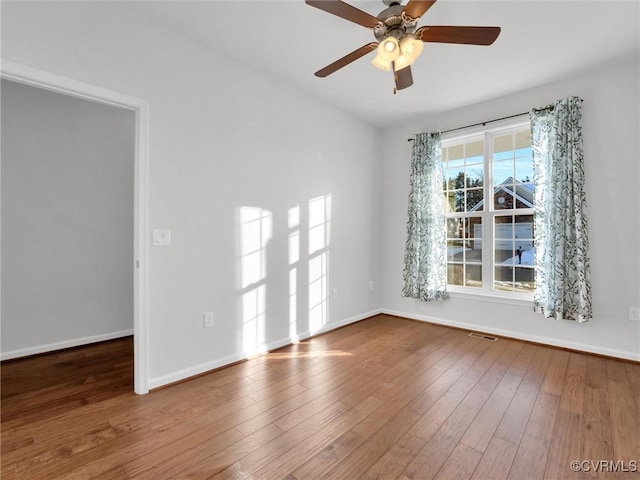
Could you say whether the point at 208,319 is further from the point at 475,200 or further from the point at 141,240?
the point at 475,200

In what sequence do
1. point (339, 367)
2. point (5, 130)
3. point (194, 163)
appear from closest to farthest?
point (194, 163)
point (339, 367)
point (5, 130)

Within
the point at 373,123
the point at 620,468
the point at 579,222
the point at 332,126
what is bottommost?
the point at 620,468

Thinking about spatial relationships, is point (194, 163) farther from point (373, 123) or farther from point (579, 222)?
point (579, 222)

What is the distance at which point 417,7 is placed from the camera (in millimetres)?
1720

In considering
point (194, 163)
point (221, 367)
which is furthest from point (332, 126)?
point (221, 367)

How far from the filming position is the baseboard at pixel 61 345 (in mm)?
2957

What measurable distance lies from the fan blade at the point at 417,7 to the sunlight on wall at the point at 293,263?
2.04 metres

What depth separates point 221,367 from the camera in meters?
2.70

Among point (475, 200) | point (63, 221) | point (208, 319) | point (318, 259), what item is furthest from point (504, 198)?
point (63, 221)

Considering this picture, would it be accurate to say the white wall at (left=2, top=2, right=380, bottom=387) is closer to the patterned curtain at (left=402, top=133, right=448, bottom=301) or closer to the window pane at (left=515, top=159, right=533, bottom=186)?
the patterned curtain at (left=402, top=133, right=448, bottom=301)

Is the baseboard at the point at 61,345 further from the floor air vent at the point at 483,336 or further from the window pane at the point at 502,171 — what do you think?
the window pane at the point at 502,171

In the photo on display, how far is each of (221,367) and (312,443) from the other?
1294mm

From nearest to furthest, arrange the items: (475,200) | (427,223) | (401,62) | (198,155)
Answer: (401,62)
(198,155)
(475,200)
(427,223)

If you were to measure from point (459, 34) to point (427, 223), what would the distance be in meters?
2.53
